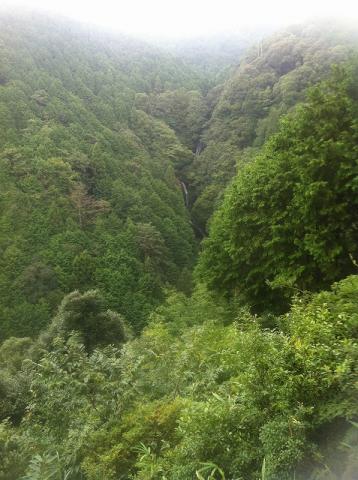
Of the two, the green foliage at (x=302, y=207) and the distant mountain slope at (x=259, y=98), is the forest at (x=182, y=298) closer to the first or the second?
the green foliage at (x=302, y=207)

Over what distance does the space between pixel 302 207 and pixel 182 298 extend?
21626 mm

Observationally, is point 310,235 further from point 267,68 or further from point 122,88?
point 122,88

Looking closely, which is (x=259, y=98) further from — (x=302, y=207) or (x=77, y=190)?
(x=302, y=207)

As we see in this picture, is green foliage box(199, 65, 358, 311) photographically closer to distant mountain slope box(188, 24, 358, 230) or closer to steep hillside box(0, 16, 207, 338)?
steep hillside box(0, 16, 207, 338)

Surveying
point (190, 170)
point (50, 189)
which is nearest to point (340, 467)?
point (50, 189)

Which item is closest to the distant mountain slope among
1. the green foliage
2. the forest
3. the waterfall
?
the forest

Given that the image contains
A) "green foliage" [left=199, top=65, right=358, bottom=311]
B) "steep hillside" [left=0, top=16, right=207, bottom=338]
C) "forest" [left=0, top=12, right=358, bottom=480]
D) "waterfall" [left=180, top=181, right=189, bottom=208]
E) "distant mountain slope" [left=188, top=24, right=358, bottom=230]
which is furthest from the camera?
"waterfall" [left=180, top=181, right=189, bottom=208]

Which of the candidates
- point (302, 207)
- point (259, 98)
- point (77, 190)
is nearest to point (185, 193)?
point (259, 98)

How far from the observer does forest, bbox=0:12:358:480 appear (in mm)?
4441

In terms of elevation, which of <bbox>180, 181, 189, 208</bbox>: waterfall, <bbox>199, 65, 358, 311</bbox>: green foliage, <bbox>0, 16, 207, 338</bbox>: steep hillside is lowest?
<bbox>180, 181, 189, 208</bbox>: waterfall

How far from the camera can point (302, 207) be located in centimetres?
1169

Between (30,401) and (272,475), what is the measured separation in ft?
17.6

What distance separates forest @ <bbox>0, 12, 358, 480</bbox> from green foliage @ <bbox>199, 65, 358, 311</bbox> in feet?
0.18

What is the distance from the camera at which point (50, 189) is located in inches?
2092
